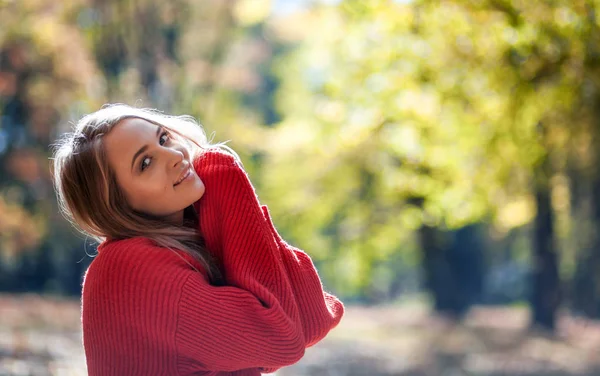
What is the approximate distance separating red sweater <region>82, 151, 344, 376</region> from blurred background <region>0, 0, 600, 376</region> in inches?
207

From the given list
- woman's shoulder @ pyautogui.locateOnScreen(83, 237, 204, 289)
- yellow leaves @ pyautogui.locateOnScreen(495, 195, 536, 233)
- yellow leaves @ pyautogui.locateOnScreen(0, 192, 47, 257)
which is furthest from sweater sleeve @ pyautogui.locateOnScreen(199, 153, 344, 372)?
yellow leaves @ pyautogui.locateOnScreen(0, 192, 47, 257)

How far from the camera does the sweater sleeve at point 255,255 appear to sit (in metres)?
1.59

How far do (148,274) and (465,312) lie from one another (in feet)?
51.4

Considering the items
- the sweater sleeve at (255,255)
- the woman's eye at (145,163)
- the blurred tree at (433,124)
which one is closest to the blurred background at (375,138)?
the blurred tree at (433,124)

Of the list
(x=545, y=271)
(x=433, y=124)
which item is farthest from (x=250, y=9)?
(x=545, y=271)

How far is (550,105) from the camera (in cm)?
726

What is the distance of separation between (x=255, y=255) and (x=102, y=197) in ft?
1.11

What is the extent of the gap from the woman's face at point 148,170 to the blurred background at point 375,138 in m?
5.29

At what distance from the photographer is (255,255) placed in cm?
160

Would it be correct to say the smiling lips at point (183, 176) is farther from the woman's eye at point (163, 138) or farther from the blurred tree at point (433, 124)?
the blurred tree at point (433, 124)

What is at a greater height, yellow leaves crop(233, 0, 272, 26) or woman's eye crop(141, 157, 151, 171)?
yellow leaves crop(233, 0, 272, 26)

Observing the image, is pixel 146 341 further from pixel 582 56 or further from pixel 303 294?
pixel 582 56

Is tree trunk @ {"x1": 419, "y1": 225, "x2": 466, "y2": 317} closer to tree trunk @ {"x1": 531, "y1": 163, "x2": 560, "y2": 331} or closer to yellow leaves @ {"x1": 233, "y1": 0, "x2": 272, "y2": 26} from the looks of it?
tree trunk @ {"x1": 531, "y1": 163, "x2": 560, "y2": 331}

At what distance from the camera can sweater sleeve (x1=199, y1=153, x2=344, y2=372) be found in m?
1.59
